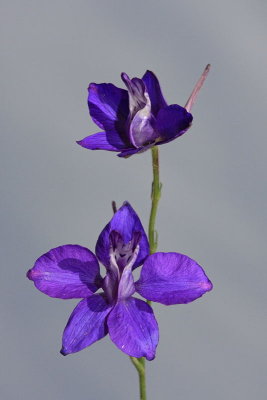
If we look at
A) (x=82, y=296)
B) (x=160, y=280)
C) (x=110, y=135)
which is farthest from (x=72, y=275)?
(x=110, y=135)

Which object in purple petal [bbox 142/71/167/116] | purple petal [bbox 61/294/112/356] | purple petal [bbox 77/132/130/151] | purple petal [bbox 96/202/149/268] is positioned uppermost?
purple petal [bbox 142/71/167/116]

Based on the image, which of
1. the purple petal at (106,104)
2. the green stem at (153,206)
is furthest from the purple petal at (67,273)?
the purple petal at (106,104)

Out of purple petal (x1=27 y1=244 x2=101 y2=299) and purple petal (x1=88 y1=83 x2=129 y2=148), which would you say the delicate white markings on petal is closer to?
purple petal (x1=27 y1=244 x2=101 y2=299)

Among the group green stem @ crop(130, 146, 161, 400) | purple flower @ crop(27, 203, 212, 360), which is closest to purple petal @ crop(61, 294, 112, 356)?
purple flower @ crop(27, 203, 212, 360)

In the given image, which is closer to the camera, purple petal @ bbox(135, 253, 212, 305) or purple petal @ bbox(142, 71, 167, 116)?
purple petal @ bbox(135, 253, 212, 305)

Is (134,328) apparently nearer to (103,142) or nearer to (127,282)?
(127,282)

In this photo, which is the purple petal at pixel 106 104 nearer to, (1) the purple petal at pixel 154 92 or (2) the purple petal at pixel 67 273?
(1) the purple petal at pixel 154 92
